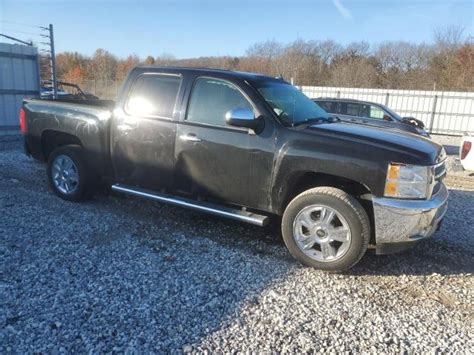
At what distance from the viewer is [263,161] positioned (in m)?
Result: 3.99

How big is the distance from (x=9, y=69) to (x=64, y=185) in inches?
315

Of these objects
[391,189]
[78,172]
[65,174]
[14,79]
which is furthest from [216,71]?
[14,79]

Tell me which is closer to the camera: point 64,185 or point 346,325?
point 346,325

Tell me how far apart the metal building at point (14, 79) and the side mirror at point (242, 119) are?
1034cm

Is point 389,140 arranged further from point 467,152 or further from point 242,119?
point 467,152

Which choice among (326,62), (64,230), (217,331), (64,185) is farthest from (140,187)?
(326,62)

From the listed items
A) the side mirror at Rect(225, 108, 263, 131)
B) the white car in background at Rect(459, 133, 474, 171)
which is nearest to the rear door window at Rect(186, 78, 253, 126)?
Answer: the side mirror at Rect(225, 108, 263, 131)

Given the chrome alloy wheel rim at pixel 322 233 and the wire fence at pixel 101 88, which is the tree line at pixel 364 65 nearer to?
the wire fence at pixel 101 88

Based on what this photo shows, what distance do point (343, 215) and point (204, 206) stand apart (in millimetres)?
1570

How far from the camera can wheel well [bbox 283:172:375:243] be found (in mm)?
3779

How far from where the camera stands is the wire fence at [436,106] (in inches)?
766

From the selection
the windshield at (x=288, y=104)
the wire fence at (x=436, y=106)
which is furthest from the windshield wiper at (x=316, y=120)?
the wire fence at (x=436, y=106)

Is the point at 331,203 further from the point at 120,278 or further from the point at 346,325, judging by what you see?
the point at 120,278

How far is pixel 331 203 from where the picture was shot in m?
3.69
